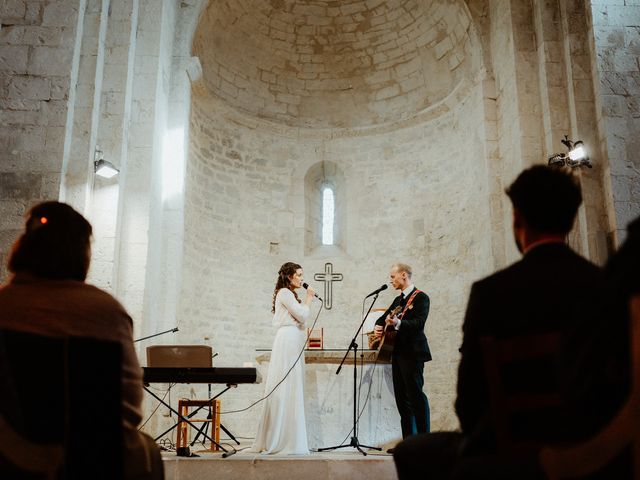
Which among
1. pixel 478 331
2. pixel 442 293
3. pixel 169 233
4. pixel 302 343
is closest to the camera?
pixel 478 331

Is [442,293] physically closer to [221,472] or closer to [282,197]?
[282,197]

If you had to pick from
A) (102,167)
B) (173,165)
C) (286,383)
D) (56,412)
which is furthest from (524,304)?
(173,165)

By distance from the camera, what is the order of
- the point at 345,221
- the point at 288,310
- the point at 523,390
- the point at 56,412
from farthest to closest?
the point at 345,221 → the point at 288,310 → the point at 56,412 → the point at 523,390

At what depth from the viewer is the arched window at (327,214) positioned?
11191 millimetres

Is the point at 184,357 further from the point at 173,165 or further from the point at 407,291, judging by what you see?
the point at 173,165

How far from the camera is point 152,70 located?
8.18m

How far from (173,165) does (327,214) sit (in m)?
3.39

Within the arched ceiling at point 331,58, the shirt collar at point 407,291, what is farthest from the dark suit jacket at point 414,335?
the arched ceiling at point 331,58

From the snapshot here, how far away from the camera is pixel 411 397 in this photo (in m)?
6.24

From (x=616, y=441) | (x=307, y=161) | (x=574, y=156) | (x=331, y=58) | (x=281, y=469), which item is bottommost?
(x=281, y=469)

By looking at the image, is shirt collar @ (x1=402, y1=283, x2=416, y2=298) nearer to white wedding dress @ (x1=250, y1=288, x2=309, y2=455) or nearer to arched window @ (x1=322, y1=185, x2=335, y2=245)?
white wedding dress @ (x1=250, y1=288, x2=309, y2=455)

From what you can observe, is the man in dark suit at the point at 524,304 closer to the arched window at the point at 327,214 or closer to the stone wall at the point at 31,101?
the stone wall at the point at 31,101

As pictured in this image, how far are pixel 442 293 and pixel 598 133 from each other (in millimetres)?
3401

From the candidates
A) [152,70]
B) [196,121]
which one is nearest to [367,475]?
[152,70]
